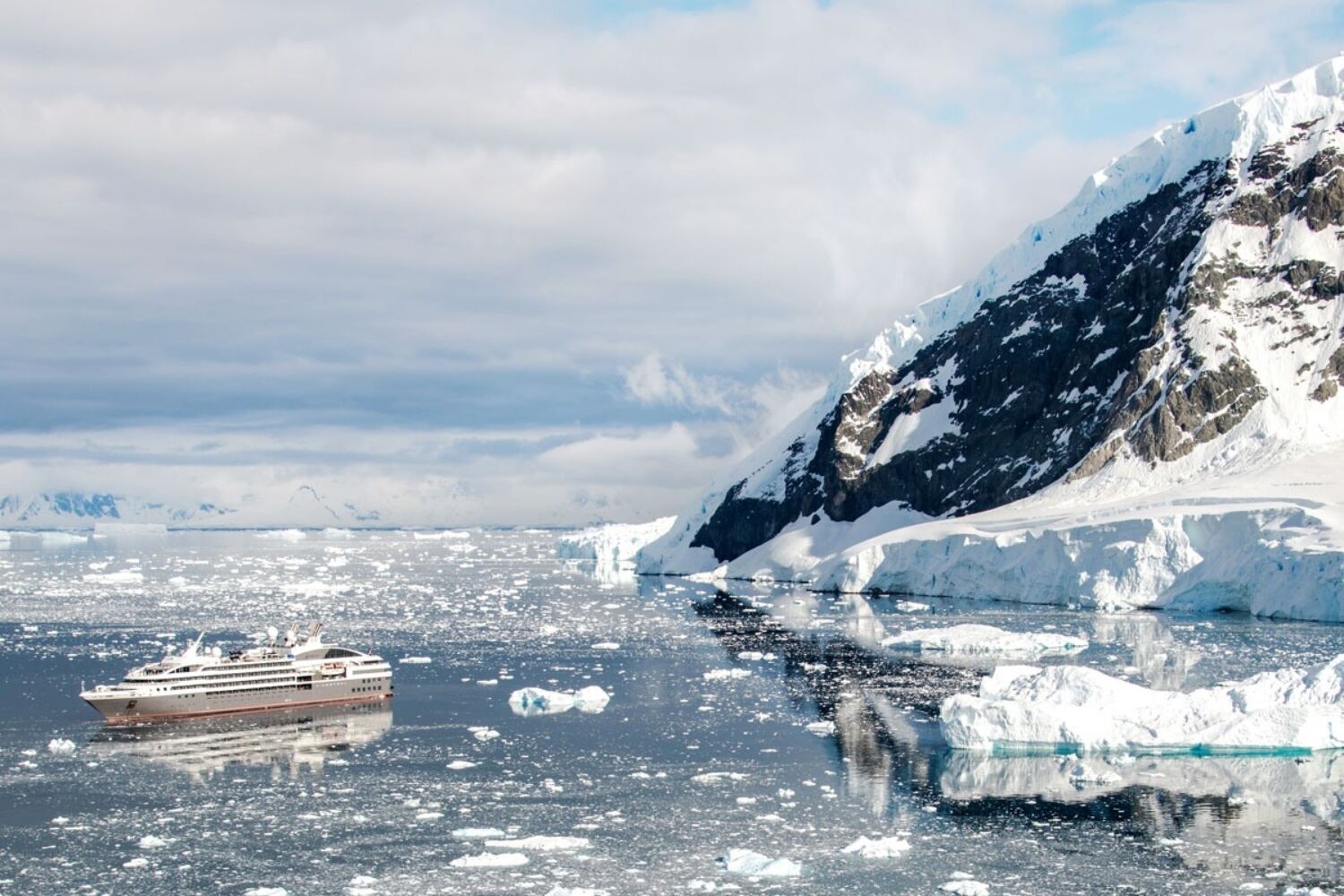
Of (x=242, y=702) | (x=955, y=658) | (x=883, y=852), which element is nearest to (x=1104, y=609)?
(x=955, y=658)

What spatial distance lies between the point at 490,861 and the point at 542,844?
1.84 m

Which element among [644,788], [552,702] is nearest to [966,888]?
[644,788]

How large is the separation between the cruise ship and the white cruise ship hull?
35 millimetres

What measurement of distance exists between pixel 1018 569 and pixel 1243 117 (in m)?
64.2

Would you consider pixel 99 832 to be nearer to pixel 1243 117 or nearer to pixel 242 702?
pixel 242 702

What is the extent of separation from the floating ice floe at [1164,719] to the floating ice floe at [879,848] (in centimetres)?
1170

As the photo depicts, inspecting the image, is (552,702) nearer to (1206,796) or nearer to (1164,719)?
(1164,719)

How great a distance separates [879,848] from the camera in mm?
32281

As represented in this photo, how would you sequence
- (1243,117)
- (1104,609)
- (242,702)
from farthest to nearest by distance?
(1243,117)
(1104,609)
(242,702)

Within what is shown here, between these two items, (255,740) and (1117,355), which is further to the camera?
(1117,355)

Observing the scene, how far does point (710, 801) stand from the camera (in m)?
37.6

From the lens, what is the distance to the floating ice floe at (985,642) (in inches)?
2731

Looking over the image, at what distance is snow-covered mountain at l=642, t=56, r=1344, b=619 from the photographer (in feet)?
310

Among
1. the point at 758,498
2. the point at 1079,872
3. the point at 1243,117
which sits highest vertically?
the point at 1243,117
